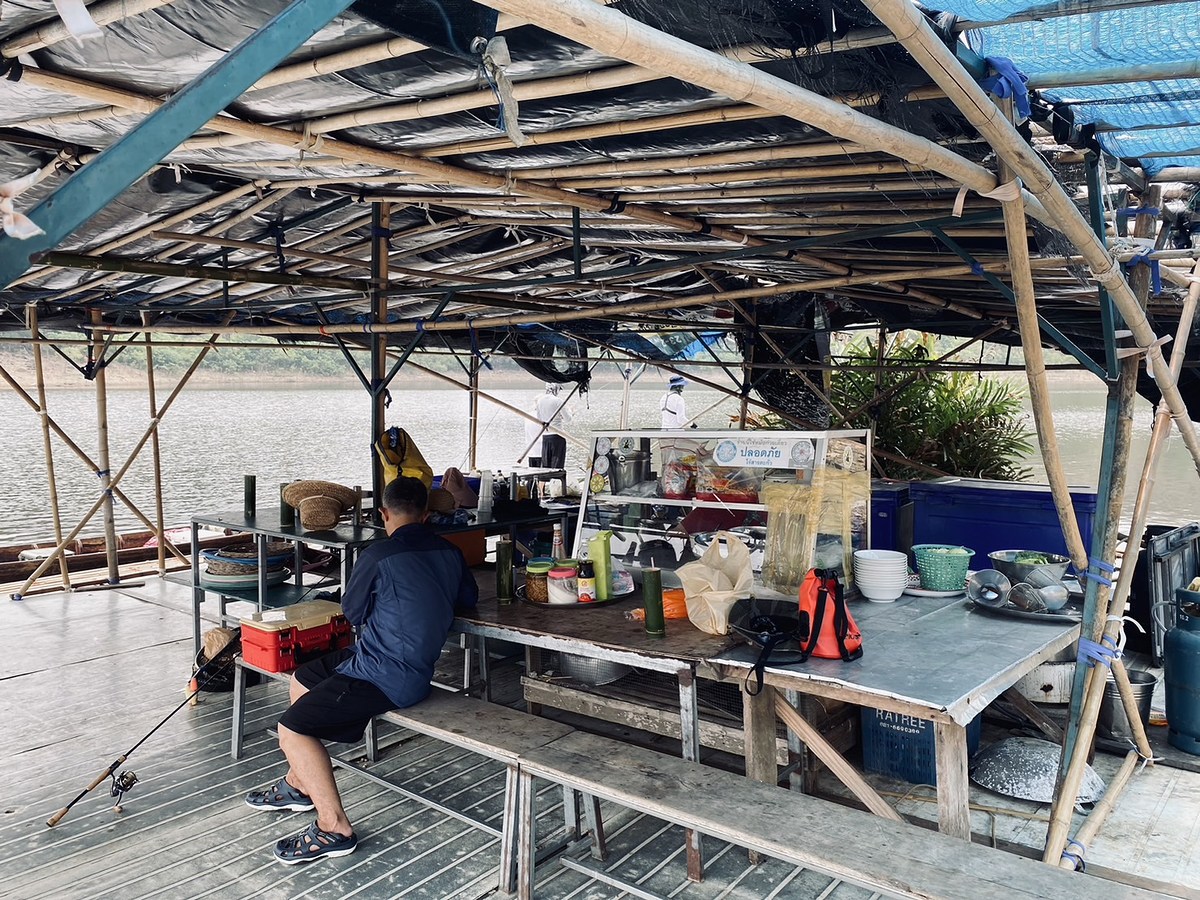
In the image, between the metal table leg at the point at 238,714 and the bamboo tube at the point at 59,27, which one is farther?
the metal table leg at the point at 238,714

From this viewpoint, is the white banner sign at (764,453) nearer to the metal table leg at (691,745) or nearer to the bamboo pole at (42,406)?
the metal table leg at (691,745)

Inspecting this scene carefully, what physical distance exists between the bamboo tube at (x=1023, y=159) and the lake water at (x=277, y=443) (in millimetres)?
4029

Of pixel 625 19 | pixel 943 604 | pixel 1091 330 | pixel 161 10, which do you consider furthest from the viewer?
pixel 1091 330

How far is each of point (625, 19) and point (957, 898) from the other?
215cm

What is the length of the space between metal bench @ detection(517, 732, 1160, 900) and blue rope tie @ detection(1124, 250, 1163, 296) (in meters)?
2.28

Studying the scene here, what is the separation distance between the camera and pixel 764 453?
370cm

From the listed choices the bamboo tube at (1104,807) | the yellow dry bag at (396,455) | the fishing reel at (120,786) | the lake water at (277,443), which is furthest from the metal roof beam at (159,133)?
the lake water at (277,443)

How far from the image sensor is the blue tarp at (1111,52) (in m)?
1.81

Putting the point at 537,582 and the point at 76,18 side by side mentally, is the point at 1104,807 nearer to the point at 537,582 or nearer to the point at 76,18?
the point at 537,582

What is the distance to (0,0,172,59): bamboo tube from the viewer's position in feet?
6.36

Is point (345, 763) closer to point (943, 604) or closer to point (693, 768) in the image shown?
point (693, 768)

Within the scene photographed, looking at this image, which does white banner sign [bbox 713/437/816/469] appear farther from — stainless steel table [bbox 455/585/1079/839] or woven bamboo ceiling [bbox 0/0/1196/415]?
woven bamboo ceiling [bbox 0/0/1196/415]

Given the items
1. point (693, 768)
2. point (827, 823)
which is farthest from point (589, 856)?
point (827, 823)

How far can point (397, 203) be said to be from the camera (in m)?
5.04
